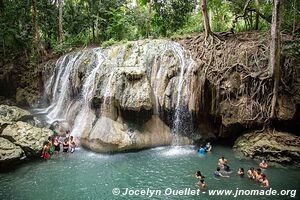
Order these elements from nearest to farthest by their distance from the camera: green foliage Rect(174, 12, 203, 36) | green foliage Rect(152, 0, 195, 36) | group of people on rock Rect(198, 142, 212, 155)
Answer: group of people on rock Rect(198, 142, 212, 155) < green foliage Rect(174, 12, 203, 36) < green foliage Rect(152, 0, 195, 36)

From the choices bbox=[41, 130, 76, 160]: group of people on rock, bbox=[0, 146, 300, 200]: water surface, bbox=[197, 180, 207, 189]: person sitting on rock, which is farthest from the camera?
bbox=[41, 130, 76, 160]: group of people on rock

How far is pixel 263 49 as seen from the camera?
14.6 metres

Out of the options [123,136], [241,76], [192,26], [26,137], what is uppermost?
[192,26]

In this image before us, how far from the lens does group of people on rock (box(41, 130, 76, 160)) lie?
42.2 feet

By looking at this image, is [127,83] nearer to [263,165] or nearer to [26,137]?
[26,137]

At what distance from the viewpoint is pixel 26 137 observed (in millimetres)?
12953

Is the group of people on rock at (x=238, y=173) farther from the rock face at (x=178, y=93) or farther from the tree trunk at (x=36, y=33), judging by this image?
the tree trunk at (x=36, y=33)

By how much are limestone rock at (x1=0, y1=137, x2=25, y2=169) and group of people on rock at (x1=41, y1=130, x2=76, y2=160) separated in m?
1.04

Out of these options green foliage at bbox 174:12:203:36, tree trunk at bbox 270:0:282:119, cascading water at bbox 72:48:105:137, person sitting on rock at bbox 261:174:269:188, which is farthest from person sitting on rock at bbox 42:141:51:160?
green foliage at bbox 174:12:203:36

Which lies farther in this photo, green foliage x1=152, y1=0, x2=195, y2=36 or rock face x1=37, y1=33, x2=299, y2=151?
green foliage x1=152, y1=0, x2=195, y2=36

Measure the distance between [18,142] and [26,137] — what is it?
1.62 feet

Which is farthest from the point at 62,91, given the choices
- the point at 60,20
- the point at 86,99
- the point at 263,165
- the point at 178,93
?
the point at 263,165

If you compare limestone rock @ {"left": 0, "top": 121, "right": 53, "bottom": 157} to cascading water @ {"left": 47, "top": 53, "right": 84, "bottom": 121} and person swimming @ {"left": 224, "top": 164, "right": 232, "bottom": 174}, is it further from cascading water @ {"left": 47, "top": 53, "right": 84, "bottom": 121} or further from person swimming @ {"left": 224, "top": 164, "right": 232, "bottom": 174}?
person swimming @ {"left": 224, "top": 164, "right": 232, "bottom": 174}

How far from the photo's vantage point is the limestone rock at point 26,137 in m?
12.6
